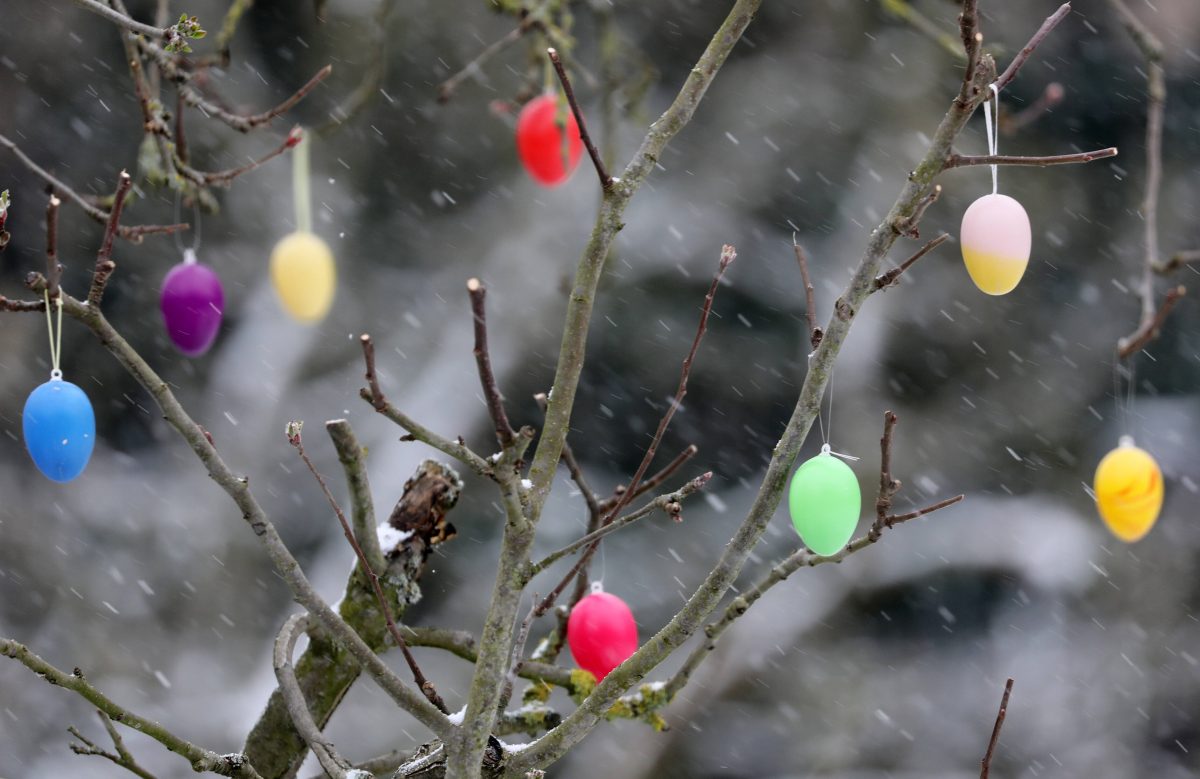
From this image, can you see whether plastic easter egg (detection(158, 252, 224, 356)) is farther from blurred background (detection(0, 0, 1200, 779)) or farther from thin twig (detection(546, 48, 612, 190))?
blurred background (detection(0, 0, 1200, 779))

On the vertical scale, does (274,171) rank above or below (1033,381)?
above

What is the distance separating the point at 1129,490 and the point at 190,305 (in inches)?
55.5

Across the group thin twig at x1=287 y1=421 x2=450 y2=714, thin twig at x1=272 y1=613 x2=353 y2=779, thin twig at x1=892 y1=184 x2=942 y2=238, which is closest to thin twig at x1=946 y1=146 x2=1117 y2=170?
thin twig at x1=892 y1=184 x2=942 y2=238

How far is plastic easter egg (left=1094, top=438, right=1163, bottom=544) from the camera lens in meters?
1.67

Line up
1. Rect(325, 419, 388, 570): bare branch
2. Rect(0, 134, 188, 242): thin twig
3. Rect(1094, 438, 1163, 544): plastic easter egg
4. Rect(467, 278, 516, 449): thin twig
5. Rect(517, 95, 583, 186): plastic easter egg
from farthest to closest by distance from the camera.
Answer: Rect(517, 95, 583, 186): plastic easter egg
Rect(1094, 438, 1163, 544): plastic easter egg
Rect(0, 134, 188, 242): thin twig
Rect(325, 419, 388, 570): bare branch
Rect(467, 278, 516, 449): thin twig

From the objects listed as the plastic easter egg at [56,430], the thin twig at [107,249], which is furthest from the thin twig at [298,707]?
the thin twig at [107,249]

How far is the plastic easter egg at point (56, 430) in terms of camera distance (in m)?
1.21

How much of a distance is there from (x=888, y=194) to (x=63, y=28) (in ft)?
9.46

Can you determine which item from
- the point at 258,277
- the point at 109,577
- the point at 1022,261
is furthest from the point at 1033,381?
the point at 109,577

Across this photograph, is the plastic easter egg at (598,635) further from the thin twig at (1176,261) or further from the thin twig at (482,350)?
the thin twig at (1176,261)

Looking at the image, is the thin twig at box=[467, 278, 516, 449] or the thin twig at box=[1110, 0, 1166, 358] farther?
the thin twig at box=[1110, 0, 1166, 358]

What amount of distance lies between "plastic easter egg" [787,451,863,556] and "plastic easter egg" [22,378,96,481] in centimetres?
73

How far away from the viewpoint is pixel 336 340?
14.5ft

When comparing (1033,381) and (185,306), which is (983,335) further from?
(185,306)
